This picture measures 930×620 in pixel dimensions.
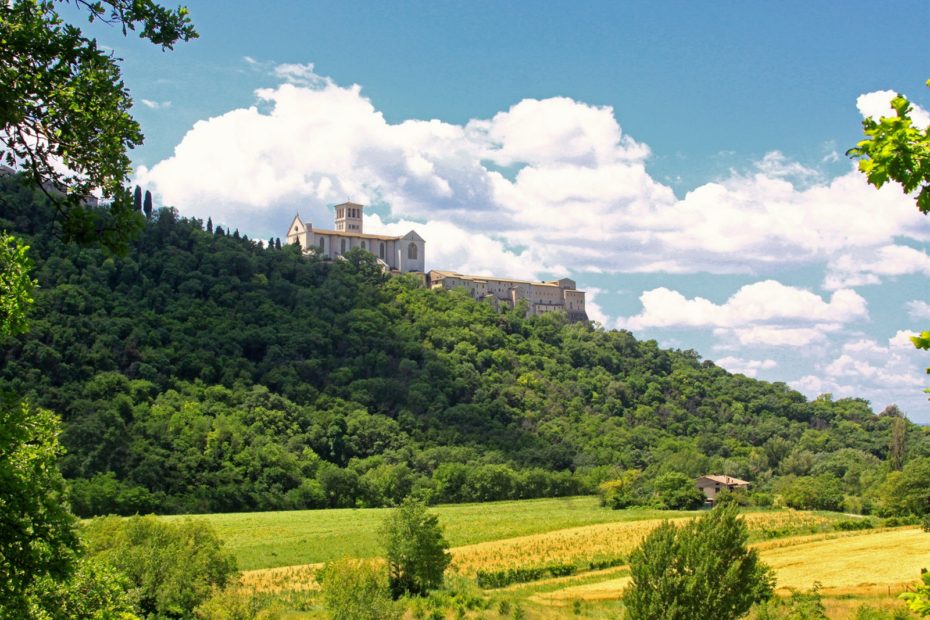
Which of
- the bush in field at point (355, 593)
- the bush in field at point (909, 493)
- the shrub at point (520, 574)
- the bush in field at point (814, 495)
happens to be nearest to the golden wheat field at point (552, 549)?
the shrub at point (520, 574)

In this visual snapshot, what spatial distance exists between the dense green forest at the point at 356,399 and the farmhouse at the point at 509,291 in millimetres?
8115

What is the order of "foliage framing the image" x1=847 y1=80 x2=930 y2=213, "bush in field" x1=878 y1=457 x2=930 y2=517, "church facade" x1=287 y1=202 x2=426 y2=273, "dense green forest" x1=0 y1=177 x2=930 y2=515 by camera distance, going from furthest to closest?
1. "church facade" x1=287 y1=202 x2=426 y2=273
2. "dense green forest" x1=0 y1=177 x2=930 y2=515
3. "bush in field" x1=878 y1=457 x2=930 y2=517
4. "foliage framing the image" x1=847 y1=80 x2=930 y2=213

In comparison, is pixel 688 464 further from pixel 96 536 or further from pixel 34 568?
pixel 34 568

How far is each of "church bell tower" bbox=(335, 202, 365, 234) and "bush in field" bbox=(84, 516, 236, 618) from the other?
493 ft

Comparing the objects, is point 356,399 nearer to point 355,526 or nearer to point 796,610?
point 355,526

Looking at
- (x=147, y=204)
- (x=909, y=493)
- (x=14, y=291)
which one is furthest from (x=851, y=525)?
(x=147, y=204)

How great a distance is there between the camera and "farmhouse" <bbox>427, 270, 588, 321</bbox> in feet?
604

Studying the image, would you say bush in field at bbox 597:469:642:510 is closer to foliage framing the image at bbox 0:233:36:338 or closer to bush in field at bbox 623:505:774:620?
bush in field at bbox 623:505:774:620

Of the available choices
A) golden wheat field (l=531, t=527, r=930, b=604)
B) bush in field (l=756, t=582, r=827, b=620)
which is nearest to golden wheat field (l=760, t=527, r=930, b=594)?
golden wheat field (l=531, t=527, r=930, b=604)

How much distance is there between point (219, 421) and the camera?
105 metres

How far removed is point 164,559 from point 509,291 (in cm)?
15517

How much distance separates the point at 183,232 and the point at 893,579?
121581 mm

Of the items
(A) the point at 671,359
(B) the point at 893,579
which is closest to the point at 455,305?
(A) the point at 671,359

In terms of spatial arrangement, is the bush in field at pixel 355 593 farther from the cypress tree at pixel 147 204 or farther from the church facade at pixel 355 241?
the church facade at pixel 355 241
